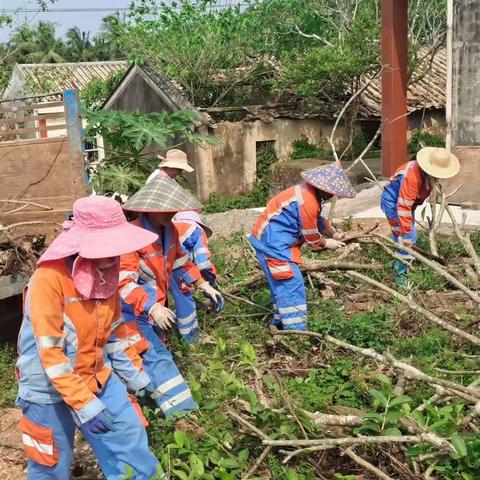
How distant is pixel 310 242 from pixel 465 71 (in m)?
6.72

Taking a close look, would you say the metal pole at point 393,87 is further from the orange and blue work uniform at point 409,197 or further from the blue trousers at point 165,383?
the blue trousers at point 165,383

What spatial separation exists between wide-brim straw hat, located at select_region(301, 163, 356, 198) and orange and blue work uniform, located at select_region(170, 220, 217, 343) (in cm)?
93

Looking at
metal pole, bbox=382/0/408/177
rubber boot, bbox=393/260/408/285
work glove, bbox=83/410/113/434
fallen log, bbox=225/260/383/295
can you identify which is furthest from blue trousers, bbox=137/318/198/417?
metal pole, bbox=382/0/408/177

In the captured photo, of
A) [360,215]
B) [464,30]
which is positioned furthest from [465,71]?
[360,215]

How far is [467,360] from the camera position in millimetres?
4438

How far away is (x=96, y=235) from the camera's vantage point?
10.1 feet

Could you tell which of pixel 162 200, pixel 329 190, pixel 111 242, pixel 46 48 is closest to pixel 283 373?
pixel 329 190

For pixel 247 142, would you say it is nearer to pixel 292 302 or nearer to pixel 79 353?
pixel 292 302

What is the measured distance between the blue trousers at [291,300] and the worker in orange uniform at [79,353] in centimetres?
220

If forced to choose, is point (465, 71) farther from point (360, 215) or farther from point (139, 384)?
point (139, 384)

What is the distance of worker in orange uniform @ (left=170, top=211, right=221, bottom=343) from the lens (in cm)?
506

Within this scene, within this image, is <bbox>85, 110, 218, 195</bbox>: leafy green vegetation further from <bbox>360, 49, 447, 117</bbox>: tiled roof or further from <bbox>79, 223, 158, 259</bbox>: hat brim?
<bbox>360, 49, 447, 117</bbox>: tiled roof

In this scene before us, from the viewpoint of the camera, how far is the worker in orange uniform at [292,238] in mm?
5336

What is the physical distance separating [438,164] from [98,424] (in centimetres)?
441
